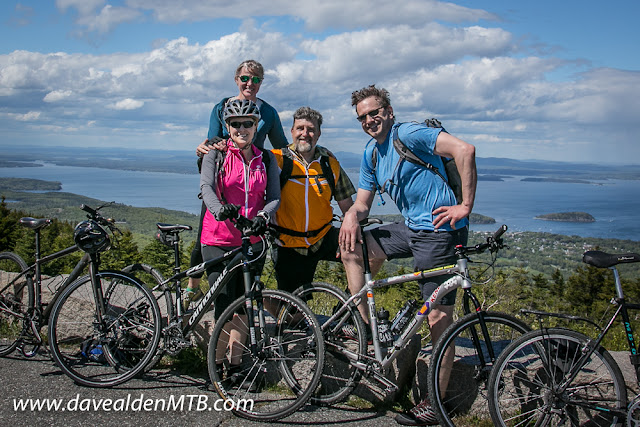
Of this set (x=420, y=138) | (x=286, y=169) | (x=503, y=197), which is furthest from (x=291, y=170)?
(x=503, y=197)

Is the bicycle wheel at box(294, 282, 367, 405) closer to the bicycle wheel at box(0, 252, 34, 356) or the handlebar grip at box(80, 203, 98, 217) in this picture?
the handlebar grip at box(80, 203, 98, 217)

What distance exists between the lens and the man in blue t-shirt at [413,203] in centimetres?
379

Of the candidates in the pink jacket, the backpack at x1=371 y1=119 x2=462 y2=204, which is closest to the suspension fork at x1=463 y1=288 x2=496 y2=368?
the backpack at x1=371 y1=119 x2=462 y2=204

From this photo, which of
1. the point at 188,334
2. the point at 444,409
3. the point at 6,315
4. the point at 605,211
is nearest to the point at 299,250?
the point at 188,334

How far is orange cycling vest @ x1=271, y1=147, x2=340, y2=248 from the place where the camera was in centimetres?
475

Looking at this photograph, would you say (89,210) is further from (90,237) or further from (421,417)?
(421,417)

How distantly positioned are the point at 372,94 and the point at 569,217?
415 ft

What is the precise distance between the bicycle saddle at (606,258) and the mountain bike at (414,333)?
60 cm

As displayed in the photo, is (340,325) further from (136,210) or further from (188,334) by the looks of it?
(136,210)

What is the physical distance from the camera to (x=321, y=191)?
4.77 m

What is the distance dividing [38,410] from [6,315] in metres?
1.92

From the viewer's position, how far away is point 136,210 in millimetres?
65312

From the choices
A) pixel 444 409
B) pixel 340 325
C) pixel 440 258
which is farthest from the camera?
pixel 340 325

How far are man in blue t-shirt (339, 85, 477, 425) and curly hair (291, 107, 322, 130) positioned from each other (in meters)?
0.55
